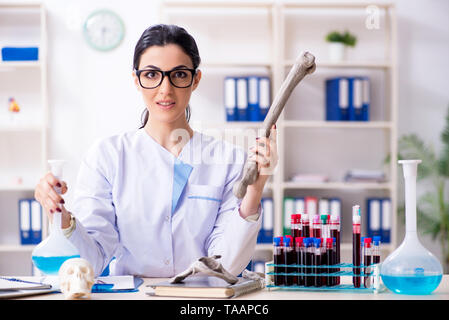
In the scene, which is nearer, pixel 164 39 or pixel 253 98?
pixel 164 39

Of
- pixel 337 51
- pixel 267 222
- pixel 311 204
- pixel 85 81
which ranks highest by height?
pixel 337 51

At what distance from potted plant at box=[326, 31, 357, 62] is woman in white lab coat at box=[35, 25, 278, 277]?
2.33 metres

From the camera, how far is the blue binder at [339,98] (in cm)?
383

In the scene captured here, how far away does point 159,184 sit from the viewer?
1.76 m

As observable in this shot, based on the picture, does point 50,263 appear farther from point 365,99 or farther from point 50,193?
point 365,99

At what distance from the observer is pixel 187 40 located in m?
1.75

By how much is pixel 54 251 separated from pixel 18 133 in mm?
2975

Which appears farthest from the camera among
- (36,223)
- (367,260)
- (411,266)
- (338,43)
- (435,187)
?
(435,187)

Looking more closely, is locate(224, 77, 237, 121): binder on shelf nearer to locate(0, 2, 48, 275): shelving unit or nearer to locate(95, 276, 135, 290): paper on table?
locate(0, 2, 48, 275): shelving unit

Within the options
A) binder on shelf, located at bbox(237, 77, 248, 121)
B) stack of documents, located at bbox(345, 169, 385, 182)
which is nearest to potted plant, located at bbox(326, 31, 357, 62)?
binder on shelf, located at bbox(237, 77, 248, 121)

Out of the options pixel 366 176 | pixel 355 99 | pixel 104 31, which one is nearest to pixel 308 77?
pixel 355 99

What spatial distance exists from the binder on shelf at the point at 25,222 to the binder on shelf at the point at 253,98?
62.6 inches

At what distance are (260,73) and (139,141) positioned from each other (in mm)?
2448
